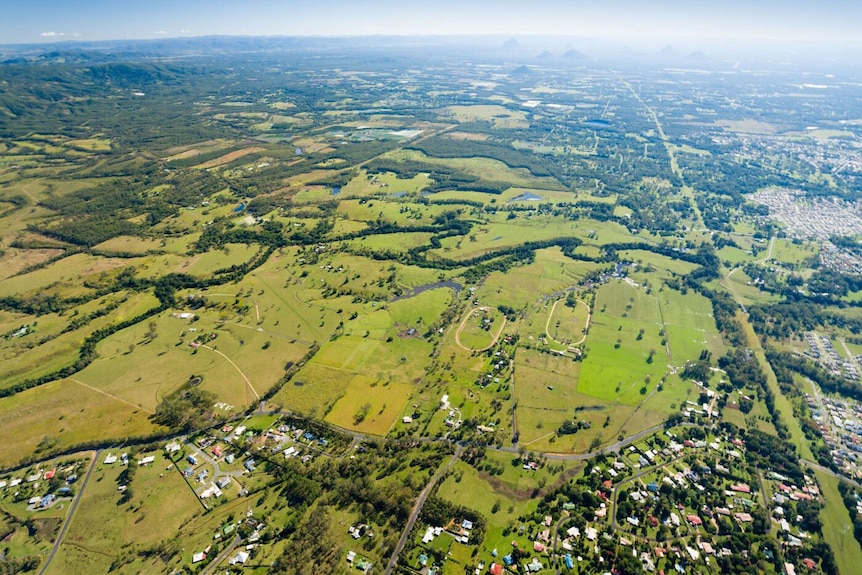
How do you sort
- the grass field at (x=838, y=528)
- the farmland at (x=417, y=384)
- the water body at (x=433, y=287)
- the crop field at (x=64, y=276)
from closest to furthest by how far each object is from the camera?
the grass field at (x=838, y=528) < the farmland at (x=417, y=384) < the water body at (x=433, y=287) < the crop field at (x=64, y=276)

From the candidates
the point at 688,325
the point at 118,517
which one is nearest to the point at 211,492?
the point at 118,517

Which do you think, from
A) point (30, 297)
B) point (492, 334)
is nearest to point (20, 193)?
point (30, 297)

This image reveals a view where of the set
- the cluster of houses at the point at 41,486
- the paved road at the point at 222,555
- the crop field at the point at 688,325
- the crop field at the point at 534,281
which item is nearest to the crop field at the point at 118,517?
the cluster of houses at the point at 41,486

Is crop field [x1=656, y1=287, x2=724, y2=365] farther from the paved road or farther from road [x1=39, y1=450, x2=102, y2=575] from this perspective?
road [x1=39, y1=450, x2=102, y2=575]

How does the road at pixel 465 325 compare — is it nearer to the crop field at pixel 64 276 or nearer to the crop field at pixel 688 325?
the crop field at pixel 688 325

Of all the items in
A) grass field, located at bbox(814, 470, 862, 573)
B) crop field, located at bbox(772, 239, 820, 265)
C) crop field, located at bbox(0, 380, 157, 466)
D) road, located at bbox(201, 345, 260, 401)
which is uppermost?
crop field, located at bbox(772, 239, 820, 265)

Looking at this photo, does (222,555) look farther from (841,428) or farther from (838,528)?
(841,428)

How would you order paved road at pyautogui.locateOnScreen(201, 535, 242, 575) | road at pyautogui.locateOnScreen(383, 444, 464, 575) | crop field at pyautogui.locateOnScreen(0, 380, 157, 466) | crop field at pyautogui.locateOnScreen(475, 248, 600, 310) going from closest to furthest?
paved road at pyautogui.locateOnScreen(201, 535, 242, 575), road at pyautogui.locateOnScreen(383, 444, 464, 575), crop field at pyautogui.locateOnScreen(0, 380, 157, 466), crop field at pyautogui.locateOnScreen(475, 248, 600, 310)

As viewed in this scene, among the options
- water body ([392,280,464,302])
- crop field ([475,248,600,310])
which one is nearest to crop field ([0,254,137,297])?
water body ([392,280,464,302])

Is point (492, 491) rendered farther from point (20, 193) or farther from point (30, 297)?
point (20, 193)
